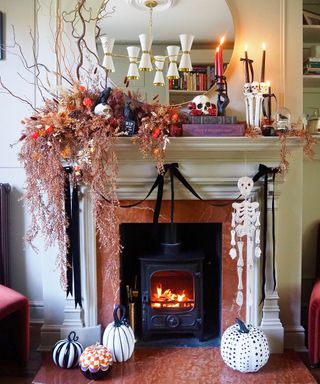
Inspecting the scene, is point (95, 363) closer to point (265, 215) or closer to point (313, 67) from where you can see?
point (265, 215)

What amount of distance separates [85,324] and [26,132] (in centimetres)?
122

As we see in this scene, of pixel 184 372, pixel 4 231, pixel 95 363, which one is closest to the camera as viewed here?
pixel 95 363

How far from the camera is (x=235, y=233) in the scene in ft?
7.99

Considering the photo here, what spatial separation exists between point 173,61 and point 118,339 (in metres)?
1.69

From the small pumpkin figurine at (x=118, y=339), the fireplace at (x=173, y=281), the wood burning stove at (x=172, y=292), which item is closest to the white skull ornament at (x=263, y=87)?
the fireplace at (x=173, y=281)

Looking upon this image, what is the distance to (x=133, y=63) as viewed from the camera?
8.07 feet

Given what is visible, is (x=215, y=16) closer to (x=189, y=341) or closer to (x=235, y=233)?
(x=235, y=233)

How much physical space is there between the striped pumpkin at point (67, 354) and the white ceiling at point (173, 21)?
1820 mm

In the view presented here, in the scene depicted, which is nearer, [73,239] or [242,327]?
[242,327]

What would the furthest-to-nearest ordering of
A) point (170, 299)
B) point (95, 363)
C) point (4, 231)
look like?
point (4, 231)
point (170, 299)
point (95, 363)

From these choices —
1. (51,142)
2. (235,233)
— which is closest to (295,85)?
(235,233)

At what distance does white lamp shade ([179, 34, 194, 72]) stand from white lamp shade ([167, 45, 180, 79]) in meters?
0.04

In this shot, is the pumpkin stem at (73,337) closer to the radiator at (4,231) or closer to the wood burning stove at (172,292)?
the wood burning stove at (172,292)

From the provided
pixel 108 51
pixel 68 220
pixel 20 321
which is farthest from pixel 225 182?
pixel 20 321
